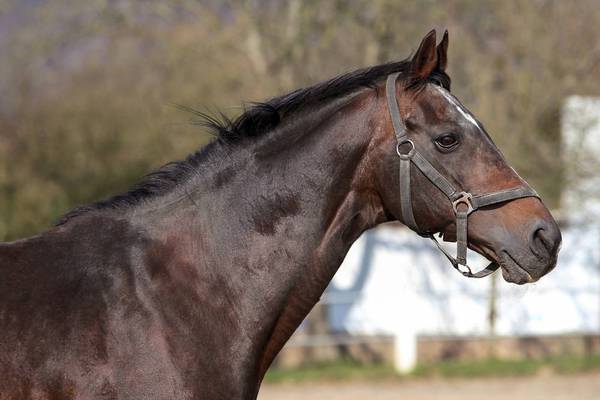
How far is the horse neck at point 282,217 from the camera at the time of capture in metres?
3.78

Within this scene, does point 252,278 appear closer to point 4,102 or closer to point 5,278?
point 5,278

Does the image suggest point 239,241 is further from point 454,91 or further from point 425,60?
point 454,91

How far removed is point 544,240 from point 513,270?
17 centimetres

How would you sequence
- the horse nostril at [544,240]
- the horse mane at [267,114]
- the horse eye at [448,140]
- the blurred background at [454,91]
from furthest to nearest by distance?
the blurred background at [454,91], the horse mane at [267,114], the horse eye at [448,140], the horse nostril at [544,240]

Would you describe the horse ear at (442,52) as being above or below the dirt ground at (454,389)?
below

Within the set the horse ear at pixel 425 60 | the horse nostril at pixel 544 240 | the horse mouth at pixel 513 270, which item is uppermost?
the horse ear at pixel 425 60

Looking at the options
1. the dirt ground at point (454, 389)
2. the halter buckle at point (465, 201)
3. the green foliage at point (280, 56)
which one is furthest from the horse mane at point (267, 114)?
the green foliage at point (280, 56)

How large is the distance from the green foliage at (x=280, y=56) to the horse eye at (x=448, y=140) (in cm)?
1124

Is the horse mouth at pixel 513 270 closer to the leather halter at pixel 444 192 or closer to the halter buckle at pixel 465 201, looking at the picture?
the leather halter at pixel 444 192

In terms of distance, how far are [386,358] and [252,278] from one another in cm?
1215

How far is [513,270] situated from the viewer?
12.2 feet

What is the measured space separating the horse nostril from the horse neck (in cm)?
62

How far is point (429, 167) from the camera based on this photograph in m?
3.79

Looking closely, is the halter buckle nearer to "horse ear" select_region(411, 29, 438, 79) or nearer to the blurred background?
"horse ear" select_region(411, 29, 438, 79)
